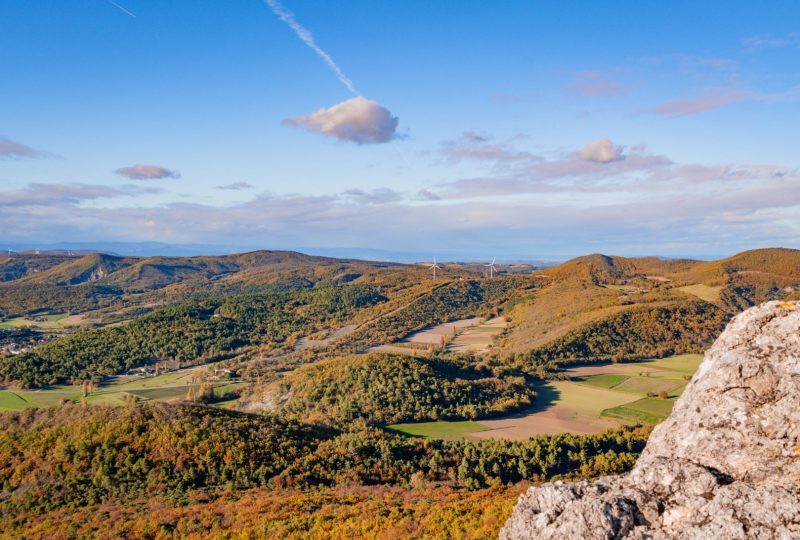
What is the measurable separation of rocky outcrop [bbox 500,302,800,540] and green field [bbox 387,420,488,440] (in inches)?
2458

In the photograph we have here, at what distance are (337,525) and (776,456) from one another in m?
20.7

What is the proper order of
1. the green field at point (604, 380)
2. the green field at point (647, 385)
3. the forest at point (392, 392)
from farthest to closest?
the green field at point (604, 380) → the green field at point (647, 385) → the forest at point (392, 392)

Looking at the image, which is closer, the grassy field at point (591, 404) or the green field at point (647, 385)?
the grassy field at point (591, 404)

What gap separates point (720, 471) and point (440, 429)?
6867cm

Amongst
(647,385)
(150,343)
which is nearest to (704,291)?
(647,385)

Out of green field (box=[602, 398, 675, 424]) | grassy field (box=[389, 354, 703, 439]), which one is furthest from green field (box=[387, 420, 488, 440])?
green field (box=[602, 398, 675, 424])

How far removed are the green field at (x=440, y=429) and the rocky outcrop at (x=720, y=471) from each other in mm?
62441

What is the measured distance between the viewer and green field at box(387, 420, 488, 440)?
73750 millimetres

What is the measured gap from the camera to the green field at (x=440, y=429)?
242ft

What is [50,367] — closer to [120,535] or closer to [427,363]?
[427,363]

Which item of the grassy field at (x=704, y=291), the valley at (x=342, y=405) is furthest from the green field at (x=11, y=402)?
the grassy field at (x=704, y=291)

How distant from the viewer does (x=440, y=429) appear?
3031 inches

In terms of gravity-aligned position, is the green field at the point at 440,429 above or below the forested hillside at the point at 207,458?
below

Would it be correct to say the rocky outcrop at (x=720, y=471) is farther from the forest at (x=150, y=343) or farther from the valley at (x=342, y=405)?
the forest at (x=150, y=343)
